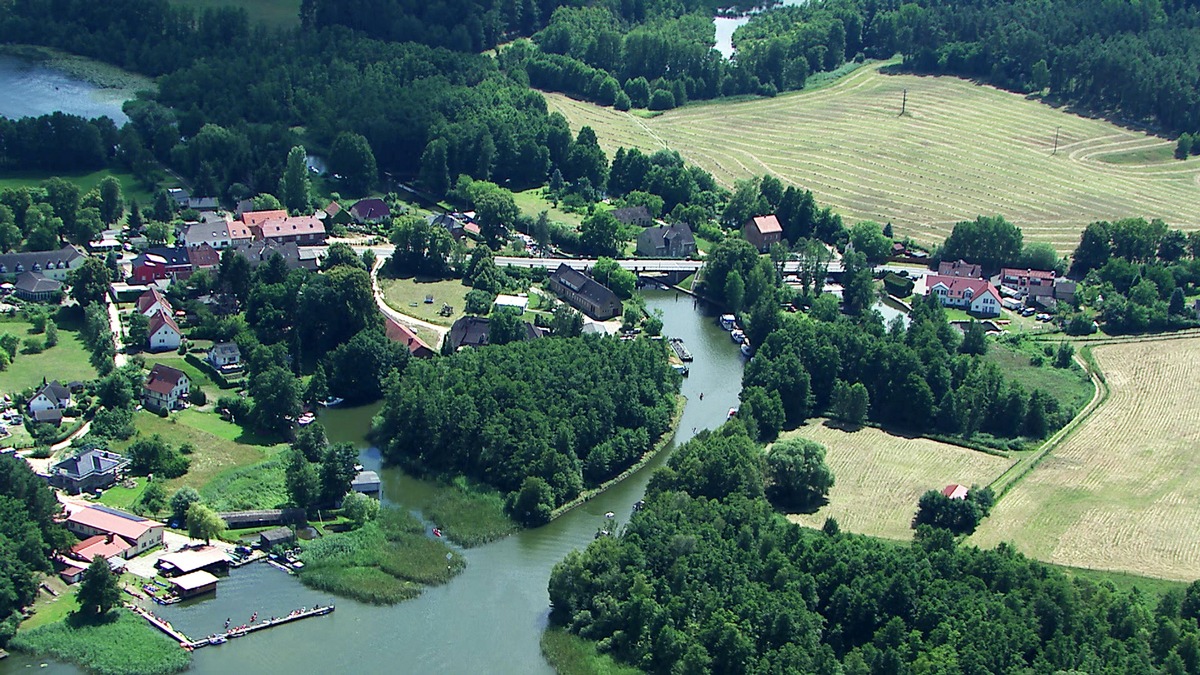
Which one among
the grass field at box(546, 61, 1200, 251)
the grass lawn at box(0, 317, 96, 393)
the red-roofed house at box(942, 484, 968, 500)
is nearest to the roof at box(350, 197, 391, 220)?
the grass field at box(546, 61, 1200, 251)

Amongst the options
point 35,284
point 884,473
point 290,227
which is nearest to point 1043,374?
point 884,473

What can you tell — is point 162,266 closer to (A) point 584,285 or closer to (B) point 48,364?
(B) point 48,364

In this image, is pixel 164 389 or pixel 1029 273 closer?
pixel 164 389

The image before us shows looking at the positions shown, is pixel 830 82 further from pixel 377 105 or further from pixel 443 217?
pixel 443 217

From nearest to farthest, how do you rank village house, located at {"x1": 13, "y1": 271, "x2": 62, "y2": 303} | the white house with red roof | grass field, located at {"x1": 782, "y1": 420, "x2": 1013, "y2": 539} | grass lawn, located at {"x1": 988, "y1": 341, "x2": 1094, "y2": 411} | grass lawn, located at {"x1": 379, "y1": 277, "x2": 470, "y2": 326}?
grass field, located at {"x1": 782, "y1": 420, "x2": 1013, "y2": 539}, grass lawn, located at {"x1": 988, "y1": 341, "x2": 1094, "y2": 411}, the white house with red roof, village house, located at {"x1": 13, "y1": 271, "x2": 62, "y2": 303}, grass lawn, located at {"x1": 379, "y1": 277, "x2": 470, "y2": 326}

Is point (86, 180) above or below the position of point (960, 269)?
above

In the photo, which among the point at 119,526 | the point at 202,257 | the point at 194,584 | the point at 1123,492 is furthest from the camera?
the point at 202,257

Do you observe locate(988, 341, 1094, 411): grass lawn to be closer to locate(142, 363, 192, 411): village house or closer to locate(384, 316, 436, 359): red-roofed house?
locate(384, 316, 436, 359): red-roofed house
